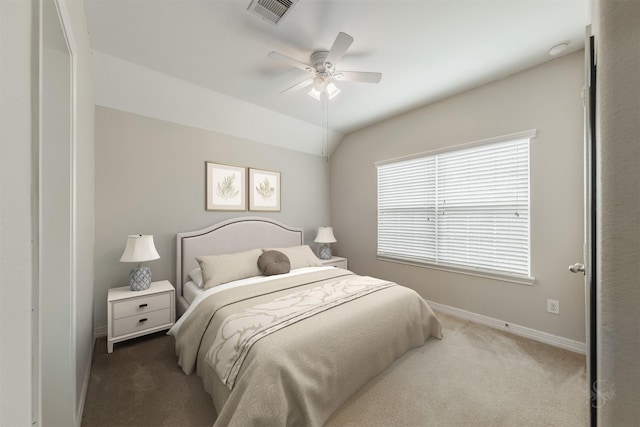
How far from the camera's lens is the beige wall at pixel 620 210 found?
0.35 m

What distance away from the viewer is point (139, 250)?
2.37 m

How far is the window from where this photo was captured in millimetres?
2527

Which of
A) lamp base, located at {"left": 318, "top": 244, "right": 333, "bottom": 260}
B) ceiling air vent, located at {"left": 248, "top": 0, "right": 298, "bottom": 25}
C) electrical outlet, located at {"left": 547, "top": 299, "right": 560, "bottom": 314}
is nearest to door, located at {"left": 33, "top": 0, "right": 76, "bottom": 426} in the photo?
ceiling air vent, located at {"left": 248, "top": 0, "right": 298, "bottom": 25}

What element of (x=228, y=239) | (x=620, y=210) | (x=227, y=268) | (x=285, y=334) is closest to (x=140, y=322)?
(x=227, y=268)

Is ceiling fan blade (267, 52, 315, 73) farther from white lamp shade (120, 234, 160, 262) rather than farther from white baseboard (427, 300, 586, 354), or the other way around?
white baseboard (427, 300, 586, 354)

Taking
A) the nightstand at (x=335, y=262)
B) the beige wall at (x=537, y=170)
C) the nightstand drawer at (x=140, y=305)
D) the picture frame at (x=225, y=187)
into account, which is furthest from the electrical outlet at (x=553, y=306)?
the nightstand drawer at (x=140, y=305)

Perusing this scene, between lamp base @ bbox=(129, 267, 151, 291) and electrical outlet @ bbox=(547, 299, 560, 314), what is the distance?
3.87m

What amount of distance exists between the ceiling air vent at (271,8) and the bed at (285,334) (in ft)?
6.80

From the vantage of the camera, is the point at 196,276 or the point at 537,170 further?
the point at 196,276

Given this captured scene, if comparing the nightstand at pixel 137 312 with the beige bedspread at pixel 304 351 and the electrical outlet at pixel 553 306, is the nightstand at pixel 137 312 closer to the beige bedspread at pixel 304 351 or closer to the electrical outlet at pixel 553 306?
the beige bedspread at pixel 304 351

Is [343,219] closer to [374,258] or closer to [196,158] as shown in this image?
[374,258]

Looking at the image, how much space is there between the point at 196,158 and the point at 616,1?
3.39 m

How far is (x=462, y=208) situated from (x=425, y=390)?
77.9 inches

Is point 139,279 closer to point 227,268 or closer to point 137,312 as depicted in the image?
point 137,312
